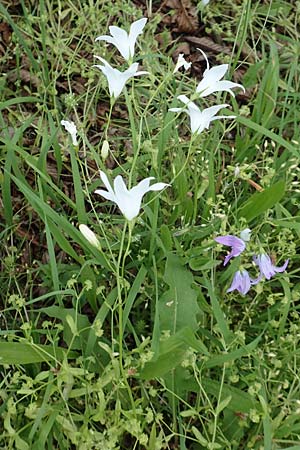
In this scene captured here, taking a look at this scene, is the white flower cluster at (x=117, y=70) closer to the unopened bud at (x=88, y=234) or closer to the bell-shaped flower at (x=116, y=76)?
the bell-shaped flower at (x=116, y=76)

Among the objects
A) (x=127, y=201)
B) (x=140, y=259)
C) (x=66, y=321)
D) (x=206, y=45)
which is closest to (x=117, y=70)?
(x=127, y=201)

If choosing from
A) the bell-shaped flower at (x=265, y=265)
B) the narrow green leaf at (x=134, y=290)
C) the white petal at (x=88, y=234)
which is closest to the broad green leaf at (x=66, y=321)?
the narrow green leaf at (x=134, y=290)

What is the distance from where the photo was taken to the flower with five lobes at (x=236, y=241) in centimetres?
150

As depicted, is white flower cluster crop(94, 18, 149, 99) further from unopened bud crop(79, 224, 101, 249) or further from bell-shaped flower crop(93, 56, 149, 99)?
unopened bud crop(79, 224, 101, 249)

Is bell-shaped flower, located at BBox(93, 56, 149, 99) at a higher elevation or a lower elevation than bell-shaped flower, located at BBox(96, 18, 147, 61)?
lower

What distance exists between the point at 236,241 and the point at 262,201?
0.11 metres

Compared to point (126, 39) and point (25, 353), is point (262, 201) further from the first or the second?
point (25, 353)

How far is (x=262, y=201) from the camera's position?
5.10ft

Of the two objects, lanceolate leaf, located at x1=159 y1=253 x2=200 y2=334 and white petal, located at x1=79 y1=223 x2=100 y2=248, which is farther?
lanceolate leaf, located at x1=159 y1=253 x2=200 y2=334

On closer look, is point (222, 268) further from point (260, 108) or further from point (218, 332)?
point (260, 108)

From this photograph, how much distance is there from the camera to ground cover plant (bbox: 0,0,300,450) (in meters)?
1.39

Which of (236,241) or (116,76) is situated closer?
(116,76)

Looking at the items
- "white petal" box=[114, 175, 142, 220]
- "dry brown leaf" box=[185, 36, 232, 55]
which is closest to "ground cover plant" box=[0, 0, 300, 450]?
"white petal" box=[114, 175, 142, 220]

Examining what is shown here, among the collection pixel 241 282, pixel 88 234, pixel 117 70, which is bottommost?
pixel 241 282
